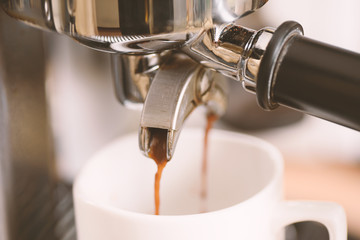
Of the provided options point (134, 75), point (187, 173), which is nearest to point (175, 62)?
point (134, 75)

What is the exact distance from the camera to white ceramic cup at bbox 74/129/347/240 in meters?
0.31

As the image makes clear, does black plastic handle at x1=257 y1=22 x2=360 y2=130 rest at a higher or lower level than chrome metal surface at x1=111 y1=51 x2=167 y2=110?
higher

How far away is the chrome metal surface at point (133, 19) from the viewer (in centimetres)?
25

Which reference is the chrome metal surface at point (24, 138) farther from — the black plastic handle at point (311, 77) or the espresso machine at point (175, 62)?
the black plastic handle at point (311, 77)

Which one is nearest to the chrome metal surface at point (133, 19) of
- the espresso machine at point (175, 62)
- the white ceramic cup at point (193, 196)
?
the espresso machine at point (175, 62)

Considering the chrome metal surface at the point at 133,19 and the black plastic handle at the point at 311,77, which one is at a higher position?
the chrome metal surface at the point at 133,19

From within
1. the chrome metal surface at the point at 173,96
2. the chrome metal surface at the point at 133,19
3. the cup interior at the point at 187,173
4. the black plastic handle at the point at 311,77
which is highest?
the chrome metal surface at the point at 133,19

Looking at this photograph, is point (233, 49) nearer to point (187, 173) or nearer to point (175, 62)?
point (175, 62)

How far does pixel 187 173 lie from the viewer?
0.45m

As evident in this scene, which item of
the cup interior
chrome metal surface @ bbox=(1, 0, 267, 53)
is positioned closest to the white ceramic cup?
the cup interior

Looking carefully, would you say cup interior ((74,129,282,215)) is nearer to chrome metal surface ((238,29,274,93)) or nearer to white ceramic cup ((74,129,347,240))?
white ceramic cup ((74,129,347,240))

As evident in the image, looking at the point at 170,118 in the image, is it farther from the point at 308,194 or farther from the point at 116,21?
the point at 308,194

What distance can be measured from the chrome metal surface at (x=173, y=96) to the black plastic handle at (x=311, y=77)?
0.18 ft

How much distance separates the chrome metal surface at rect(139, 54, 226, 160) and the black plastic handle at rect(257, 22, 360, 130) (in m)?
0.05
